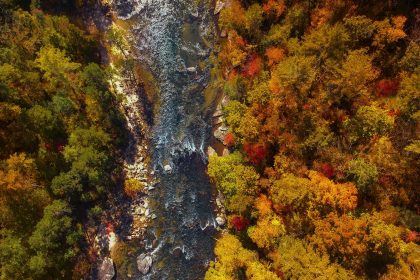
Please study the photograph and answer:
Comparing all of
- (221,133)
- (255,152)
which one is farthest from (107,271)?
(255,152)

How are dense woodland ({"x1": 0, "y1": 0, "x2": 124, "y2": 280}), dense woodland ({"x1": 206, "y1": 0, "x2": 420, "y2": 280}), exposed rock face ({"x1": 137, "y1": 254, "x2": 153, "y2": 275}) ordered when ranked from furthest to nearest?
exposed rock face ({"x1": 137, "y1": 254, "x2": 153, "y2": 275}) → dense woodland ({"x1": 0, "y1": 0, "x2": 124, "y2": 280}) → dense woodland ({"x1": 206, "y1": 0, "x2": 420, "y2": 280})

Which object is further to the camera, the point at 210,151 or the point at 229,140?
the point at 210,151

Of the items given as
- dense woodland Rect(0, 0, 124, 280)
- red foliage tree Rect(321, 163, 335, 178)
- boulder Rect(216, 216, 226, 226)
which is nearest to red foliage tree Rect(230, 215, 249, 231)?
boulder Rect(216, 216, 226, 226)

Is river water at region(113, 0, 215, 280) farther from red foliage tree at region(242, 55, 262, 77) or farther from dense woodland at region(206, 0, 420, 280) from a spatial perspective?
red foliage tree at region(242, 55, 262, 77)

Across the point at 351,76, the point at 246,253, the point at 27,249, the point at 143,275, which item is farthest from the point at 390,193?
the point at 27,249

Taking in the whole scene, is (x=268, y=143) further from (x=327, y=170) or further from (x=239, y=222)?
(x=239, y=222)

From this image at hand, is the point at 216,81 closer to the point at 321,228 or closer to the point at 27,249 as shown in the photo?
the point at 321,228
